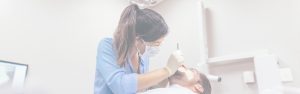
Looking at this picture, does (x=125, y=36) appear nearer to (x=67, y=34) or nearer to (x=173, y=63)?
(x=173, y=63)

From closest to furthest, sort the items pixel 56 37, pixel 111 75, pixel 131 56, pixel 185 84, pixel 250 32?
pixel 111 75
pixel 131 56
pixel 185 84
pixel 250 32
pixel 56 37

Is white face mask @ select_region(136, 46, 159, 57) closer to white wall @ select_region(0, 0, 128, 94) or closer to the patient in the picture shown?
the patient

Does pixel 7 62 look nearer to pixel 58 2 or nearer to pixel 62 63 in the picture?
pixel 62 63

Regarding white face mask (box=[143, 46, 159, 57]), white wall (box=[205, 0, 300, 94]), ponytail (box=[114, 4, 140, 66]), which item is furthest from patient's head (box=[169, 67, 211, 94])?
white wall (box=[205, 0, 300, 94])

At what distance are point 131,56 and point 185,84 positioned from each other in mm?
236

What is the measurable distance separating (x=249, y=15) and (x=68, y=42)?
1.26m

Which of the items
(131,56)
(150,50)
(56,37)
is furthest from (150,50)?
(56,37)

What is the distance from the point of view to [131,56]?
3.04 feet

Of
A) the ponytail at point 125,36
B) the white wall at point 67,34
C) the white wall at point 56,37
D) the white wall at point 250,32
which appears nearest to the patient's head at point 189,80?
the ponytail at point 125,36

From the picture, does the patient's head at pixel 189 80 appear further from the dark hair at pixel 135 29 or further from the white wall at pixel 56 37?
the white wall at pixel 56 37

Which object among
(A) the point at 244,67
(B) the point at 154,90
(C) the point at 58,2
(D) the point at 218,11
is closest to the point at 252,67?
(A) the point at 244,67

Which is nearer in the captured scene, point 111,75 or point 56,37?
point 111,75

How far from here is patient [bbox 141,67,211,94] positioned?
0.95m

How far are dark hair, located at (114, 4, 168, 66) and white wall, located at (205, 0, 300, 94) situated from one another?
1.00 m
